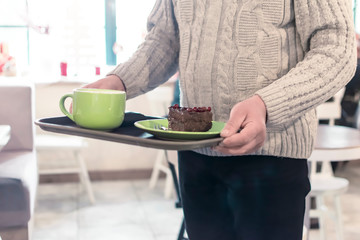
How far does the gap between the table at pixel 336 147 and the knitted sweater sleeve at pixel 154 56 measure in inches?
38.9

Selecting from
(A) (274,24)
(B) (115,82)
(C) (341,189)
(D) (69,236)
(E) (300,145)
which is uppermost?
(A) (274,24)

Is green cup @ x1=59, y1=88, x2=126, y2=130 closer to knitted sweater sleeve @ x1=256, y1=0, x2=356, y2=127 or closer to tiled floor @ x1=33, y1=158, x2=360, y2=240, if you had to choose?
knitted sweater sleeve @ x1=256, y1=0, x2=356, y2=127

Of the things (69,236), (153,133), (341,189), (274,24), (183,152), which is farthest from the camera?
(69,236)

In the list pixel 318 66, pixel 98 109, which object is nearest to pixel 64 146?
pixel 98 109

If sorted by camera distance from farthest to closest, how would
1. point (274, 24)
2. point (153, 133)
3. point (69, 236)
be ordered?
point (69, 236), point (274, 24), point (153, 133)

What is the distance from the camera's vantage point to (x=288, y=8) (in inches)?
34.1

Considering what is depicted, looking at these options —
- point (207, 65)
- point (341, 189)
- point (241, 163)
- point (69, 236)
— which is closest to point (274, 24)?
point (207, 65)

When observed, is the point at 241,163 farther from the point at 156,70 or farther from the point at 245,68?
the point at 156,70

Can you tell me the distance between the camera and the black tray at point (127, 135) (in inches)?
27.4

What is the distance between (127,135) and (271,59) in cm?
32

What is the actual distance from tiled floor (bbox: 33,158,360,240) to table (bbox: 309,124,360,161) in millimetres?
892

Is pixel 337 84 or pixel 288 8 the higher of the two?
pixel 288 8

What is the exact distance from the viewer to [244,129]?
0.72 meters

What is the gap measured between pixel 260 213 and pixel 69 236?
2.08m
